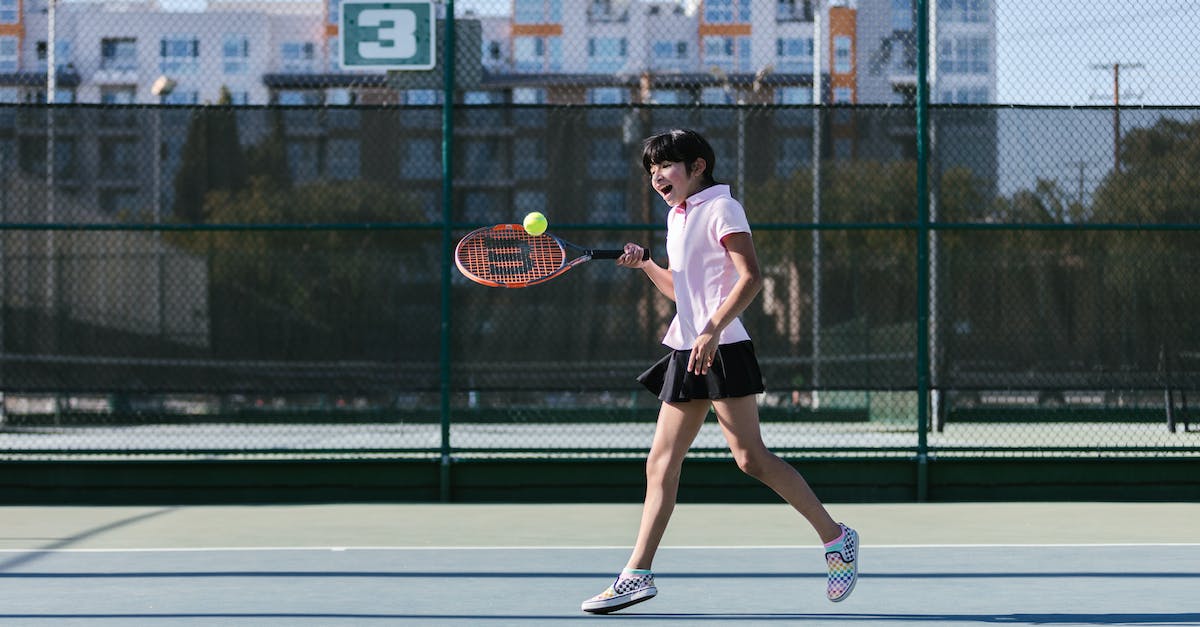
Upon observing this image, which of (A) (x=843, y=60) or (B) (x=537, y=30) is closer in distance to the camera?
(A) (x=843, y=60)

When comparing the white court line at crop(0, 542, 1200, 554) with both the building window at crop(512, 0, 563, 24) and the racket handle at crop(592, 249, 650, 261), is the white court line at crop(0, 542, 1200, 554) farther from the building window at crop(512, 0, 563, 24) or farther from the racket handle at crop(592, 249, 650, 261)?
the building window at crop(512, 0, 563, 24)

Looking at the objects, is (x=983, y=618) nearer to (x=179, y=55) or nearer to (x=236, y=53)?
(x=236, y=53)

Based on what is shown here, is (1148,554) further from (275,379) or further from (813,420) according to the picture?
(275,379)

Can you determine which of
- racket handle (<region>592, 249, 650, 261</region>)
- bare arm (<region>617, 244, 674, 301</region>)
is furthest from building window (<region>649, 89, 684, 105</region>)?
racket handle (<region>592, 249, 650, 261</region>)

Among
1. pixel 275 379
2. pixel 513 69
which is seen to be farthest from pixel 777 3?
pixel 275 379

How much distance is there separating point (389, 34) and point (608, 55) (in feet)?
4.34

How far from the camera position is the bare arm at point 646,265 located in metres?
5.40

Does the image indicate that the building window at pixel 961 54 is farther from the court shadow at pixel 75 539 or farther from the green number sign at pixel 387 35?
the court shadow at pixel 75 539

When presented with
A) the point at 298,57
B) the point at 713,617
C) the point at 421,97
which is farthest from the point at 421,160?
the point at 713,617

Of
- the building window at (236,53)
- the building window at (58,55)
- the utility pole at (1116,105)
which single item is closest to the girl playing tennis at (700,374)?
the utility pole at (1116,105)

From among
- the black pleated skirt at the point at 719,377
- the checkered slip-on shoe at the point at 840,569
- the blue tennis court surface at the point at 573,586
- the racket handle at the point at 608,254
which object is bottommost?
the blue tennis court surface at the point at 573,586

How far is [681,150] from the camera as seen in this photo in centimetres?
539

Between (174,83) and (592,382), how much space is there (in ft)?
10.9

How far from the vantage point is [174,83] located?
33.3 ft
